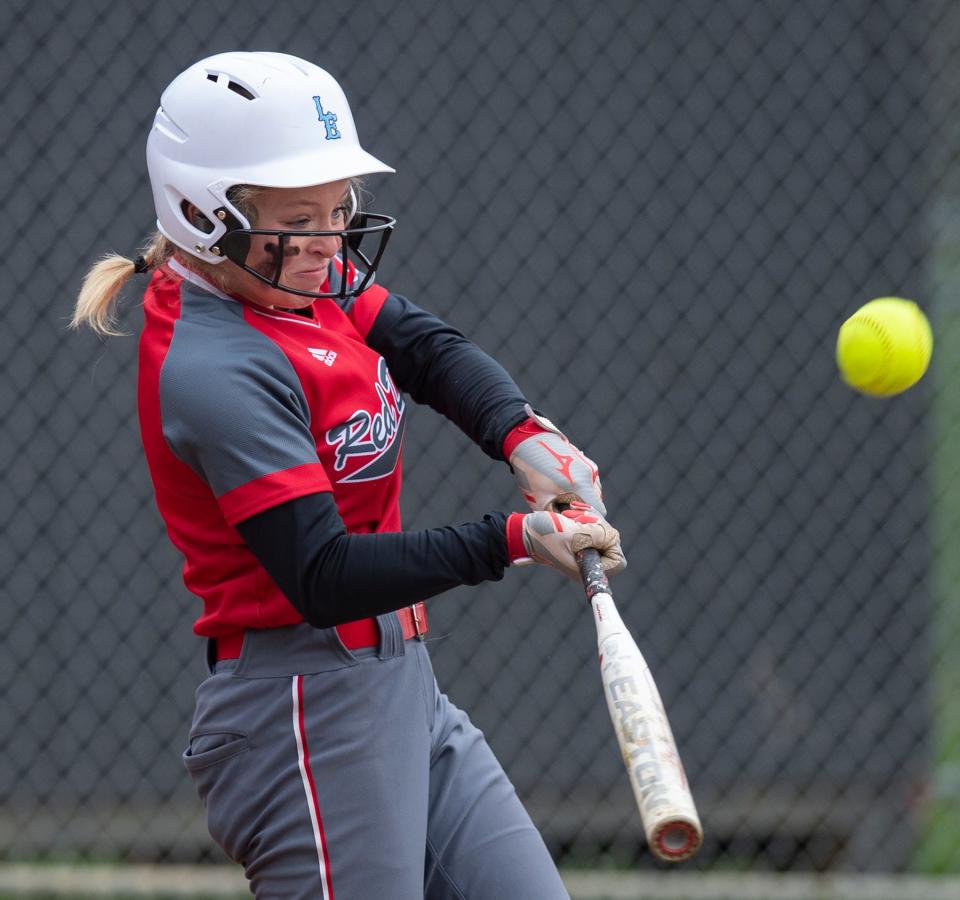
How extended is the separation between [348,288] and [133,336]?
187cm

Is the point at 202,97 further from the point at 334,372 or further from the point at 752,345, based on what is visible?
the point at 752,345

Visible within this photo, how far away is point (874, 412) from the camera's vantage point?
4.20 metres

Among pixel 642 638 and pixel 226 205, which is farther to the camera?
pixel 642 638

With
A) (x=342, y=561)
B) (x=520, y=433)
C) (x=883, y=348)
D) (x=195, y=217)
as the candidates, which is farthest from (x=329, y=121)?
(x=883, y=348)

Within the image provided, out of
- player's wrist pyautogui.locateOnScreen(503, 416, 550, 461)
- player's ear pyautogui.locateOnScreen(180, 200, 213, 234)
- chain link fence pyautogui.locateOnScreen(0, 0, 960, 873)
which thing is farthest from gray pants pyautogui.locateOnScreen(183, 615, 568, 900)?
chain link fence pyautogui.locateOnScreen(0, 0, 960, 873)

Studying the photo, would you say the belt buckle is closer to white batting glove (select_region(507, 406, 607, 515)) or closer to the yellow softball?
white batting glove (select_region(507, 406, 607, 515))

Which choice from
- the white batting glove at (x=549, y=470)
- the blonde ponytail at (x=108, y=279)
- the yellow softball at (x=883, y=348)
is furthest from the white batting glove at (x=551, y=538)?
the yellow softball at (x=883, y=348)

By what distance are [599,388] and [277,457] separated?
231 cm

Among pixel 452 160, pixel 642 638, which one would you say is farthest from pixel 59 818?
pixel 452 160

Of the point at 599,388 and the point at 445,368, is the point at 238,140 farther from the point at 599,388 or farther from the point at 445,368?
the point at 599,388

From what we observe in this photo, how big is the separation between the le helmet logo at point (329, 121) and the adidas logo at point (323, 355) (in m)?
0.33

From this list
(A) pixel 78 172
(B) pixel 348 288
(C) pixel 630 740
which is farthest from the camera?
(A) pixel 78 172

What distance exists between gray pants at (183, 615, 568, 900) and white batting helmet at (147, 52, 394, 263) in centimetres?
65

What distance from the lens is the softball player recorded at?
Answer: 1.99 meters
